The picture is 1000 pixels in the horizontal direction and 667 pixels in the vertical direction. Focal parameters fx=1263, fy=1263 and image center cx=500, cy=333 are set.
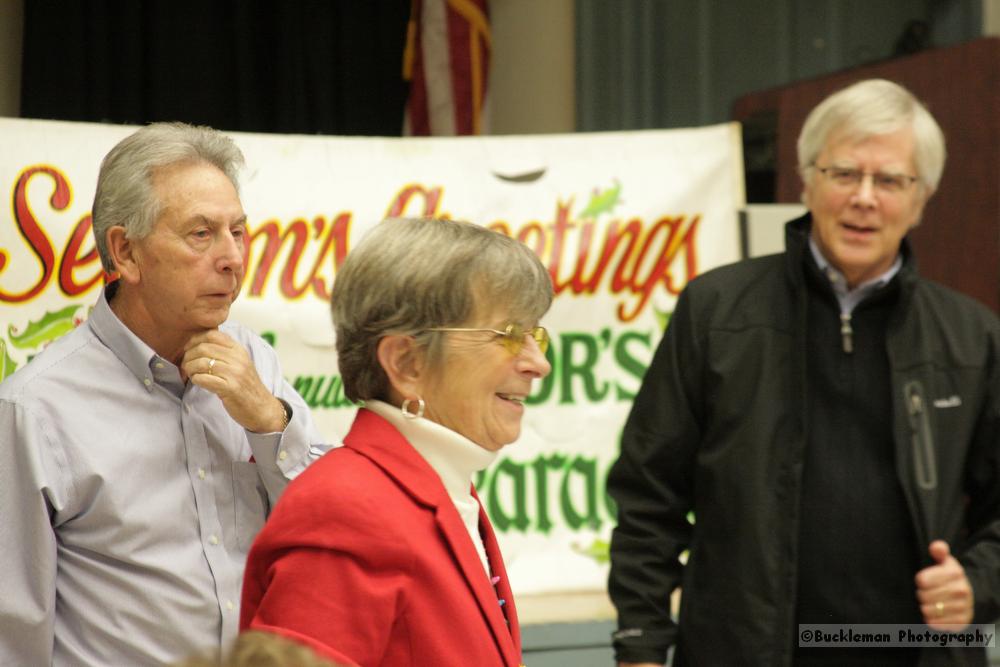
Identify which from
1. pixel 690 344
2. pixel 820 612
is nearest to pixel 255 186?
pixel 690 344

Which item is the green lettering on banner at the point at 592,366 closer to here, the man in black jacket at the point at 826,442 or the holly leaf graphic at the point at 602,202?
the holly leaf graphic at the point at 602,202

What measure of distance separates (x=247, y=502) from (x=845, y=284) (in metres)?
1.09

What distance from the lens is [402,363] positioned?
1476 mm

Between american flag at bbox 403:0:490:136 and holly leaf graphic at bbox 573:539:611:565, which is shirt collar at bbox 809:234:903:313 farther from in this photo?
american flag at bbox 403:0:490:136

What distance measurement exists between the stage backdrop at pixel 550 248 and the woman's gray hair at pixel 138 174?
1.15m

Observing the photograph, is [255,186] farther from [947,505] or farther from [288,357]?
[947,505]

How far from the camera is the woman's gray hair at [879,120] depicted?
7.22 ft

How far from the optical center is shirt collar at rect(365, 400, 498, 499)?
Answer: 4.81 feet

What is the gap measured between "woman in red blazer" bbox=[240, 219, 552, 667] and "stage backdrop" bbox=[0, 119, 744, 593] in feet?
5.03

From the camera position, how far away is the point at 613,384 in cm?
323

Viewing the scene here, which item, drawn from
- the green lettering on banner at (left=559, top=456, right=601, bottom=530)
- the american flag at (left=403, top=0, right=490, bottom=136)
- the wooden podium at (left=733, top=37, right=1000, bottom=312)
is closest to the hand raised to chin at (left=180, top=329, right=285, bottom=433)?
the green lettering on banner at (left=559, top=456, right=601, bottom=530)

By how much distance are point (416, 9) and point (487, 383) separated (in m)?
3.02

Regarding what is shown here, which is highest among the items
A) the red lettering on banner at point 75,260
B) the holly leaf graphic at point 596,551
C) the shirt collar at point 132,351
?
the red lettering on banner at point 75,260

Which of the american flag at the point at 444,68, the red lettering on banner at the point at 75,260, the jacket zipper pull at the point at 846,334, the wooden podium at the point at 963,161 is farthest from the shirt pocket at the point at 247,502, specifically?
the american flag at the point at 444,68
